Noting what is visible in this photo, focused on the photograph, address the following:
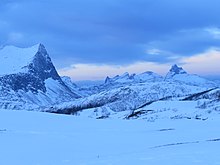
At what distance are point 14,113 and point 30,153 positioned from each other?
24.9m

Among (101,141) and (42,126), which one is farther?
(42,126)

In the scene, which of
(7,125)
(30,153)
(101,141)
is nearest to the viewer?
(30,153)

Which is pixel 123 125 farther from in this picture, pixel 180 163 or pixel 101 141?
pixel 180 163

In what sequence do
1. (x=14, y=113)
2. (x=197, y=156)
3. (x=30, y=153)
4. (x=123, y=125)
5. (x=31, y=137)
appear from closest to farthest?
(x=197, y=156), (x=30, y=153), (x=31, y=137), (x=123, y=125), (x=14, y=113)

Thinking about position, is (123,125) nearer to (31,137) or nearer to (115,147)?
(31,137)

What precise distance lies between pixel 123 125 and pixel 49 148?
1881 cm

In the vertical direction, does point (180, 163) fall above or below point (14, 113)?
below

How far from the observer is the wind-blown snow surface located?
19763 mm

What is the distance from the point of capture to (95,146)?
92.2ft

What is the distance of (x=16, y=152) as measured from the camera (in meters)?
25.3

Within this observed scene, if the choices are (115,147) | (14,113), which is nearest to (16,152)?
(115,147)

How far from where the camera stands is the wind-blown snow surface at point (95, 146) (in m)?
19.8

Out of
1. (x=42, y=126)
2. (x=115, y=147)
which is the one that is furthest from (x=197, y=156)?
(x=42, y=126)

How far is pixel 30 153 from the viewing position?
25.1 meters
